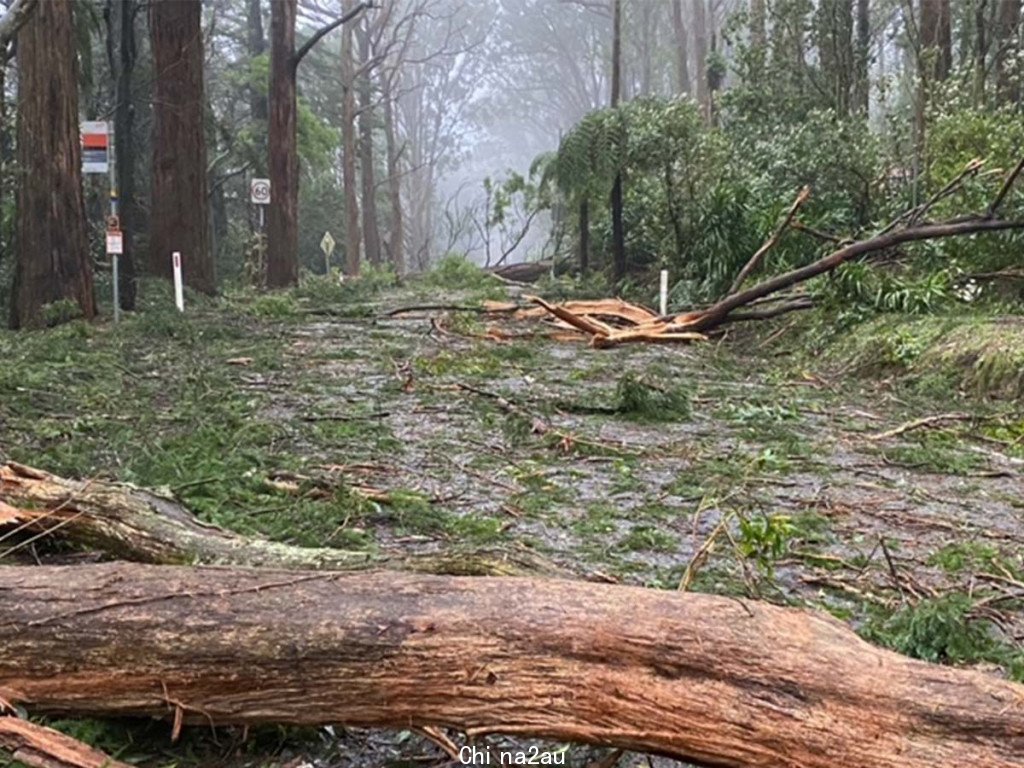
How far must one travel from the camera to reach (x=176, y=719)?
1909 millimetres

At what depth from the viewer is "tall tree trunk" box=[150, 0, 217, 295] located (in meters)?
13.6

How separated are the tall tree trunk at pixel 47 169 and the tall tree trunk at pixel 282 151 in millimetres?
8356

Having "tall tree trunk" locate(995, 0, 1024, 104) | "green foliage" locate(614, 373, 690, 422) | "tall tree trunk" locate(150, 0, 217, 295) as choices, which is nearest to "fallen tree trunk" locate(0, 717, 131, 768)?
"green foliage" locate(614, 373, 690, 422)

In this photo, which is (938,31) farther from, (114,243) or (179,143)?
(114,243)

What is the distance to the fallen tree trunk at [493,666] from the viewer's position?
1.67 metres

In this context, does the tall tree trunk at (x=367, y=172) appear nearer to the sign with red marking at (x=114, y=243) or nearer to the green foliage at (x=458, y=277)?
the green foliage at (x=458, y=277)

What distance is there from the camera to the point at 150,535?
2768 mm

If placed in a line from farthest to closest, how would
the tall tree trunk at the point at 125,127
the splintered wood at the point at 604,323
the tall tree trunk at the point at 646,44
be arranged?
the tall tree trunk at the point at 646,44, the tall tree trunk at the point at 125,127, the splintered wood at the point at 604,323

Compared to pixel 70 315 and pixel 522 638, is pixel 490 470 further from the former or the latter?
pixel 70 315

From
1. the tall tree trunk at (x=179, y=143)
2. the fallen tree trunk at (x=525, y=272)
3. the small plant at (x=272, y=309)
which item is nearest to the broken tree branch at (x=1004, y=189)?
the small plant at (x=272, y=309)

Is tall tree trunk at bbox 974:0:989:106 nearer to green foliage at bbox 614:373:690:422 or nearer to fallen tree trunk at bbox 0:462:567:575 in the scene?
green foliage at bbox 614:373:690:422

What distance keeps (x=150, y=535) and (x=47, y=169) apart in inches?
320

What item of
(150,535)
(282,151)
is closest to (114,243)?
(150,535)

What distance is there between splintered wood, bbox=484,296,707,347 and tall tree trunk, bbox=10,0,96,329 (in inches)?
178
